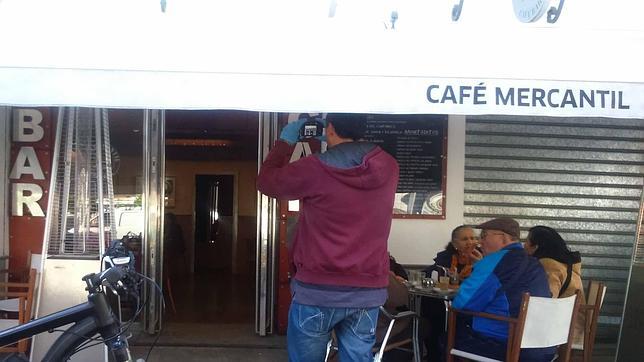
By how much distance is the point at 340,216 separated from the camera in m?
2.60

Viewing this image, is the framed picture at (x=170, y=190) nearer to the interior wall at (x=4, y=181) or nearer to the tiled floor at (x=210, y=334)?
the tiled floor at (x=210, y=334)

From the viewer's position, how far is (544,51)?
3.38 meters

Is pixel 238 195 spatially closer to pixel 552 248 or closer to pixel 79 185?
pixel 79 185

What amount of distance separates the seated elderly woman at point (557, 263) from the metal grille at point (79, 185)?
3.15m

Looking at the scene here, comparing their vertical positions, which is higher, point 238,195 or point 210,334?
point 238,195

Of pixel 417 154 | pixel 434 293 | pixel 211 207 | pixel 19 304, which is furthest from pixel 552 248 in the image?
pixel 211 207

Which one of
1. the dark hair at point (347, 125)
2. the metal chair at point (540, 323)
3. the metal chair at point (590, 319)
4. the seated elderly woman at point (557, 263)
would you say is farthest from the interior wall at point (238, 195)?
the dark hair at point (347, 125)

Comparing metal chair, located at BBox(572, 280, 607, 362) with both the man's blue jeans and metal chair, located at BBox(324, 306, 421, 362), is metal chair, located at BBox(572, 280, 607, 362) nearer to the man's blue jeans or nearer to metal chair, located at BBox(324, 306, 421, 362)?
metal chair, located at BBox(324, 306, 421, 362)

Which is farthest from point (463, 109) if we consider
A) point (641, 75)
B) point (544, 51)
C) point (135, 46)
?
point (135, 46)

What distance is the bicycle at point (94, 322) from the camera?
108 inches

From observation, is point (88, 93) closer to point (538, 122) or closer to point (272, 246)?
point (272, 246)

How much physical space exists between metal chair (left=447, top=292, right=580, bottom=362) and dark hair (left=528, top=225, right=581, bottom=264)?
647 mm

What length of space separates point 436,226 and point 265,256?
1.60m

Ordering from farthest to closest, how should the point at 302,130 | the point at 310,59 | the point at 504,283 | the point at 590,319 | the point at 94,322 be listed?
the point at 590,319, the point at 504,283, the point at 310,59, the point at 302,130, the point at 94,322
